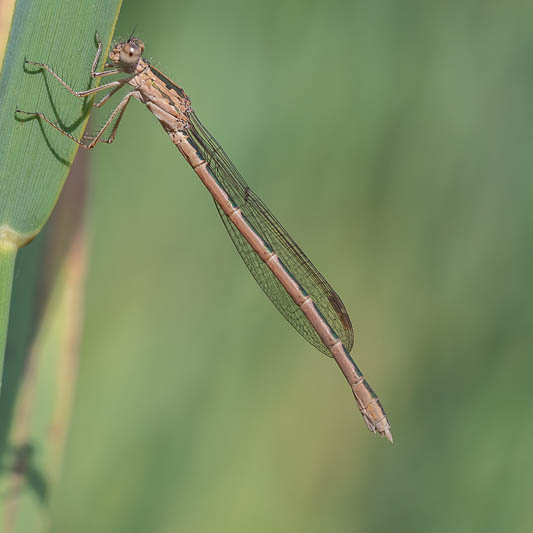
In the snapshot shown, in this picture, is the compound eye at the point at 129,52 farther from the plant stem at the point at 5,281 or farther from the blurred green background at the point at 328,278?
the plant stem at the point at 5,281

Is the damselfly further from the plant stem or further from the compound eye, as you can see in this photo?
the plant stem

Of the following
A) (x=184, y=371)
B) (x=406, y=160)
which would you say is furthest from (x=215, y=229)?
(x=406, y=160)

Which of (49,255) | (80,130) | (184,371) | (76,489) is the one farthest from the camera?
(184,371)

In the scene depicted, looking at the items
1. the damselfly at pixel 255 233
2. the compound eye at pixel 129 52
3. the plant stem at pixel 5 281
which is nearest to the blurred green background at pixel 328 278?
the damselfly at pixel 255 233

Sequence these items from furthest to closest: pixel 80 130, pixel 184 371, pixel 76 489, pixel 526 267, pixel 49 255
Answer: pixel 526 267, pixel 184 371, pixel 76 489, pixel 49 255, pixel 80 130

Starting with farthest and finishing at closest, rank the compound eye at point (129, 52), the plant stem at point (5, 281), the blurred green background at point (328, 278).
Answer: the blurred green background at point (328, 278) < the compound eye at point (129, 52) < the plant stem at point (5, 281)

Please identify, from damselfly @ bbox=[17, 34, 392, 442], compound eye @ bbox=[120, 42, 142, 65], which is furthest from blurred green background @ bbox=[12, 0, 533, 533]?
compound eye @ bbox=[120, 42, 142, 65]

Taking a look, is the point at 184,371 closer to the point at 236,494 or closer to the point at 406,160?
the point at 236,494
